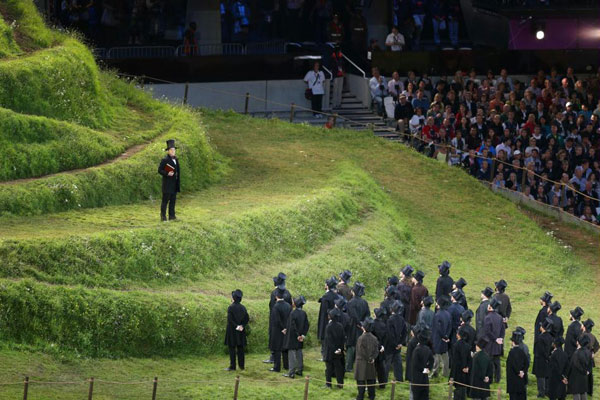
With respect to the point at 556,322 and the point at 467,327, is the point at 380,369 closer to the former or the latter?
the point at 467,327

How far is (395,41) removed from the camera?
133 ft

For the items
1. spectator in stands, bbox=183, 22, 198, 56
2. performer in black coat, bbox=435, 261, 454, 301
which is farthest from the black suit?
spectator in stands, bbox=183, 22, 198, 56

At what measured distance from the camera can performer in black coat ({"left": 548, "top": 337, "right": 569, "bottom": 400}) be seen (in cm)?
2127

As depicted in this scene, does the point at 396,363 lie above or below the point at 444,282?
below

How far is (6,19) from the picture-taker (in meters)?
32.2

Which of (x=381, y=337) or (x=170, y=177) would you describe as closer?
(x=381, y=337)

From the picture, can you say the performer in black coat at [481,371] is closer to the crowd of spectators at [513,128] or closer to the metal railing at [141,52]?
the crowd of spectators at [513,128]

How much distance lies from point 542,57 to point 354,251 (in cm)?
1524

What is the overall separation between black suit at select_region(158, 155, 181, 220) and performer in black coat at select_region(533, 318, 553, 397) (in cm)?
770

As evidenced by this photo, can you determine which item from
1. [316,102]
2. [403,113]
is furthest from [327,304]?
[316,102]

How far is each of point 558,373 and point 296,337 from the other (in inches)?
171

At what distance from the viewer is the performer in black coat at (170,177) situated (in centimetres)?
2488

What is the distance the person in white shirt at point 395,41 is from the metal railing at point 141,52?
6.74 metres

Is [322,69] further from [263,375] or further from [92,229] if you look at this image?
[263,375]
